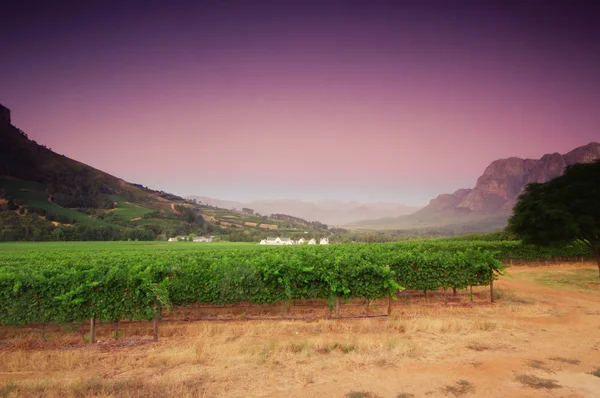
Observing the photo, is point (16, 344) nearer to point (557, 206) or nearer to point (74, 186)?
point (557, 206)

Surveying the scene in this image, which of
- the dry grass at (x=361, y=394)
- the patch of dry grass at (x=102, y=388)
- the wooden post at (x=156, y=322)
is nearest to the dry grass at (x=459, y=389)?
the dry grass at (x=361, y=394)

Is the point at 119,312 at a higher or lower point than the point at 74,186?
lower

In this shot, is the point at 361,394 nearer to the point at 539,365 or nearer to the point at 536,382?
the point at 536,382

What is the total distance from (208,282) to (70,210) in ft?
496

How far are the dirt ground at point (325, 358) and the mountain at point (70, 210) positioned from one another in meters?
94.2

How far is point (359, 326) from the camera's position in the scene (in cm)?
1277

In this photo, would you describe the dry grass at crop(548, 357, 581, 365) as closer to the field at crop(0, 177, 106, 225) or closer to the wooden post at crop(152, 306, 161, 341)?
the wooden post at crop(152, 306, 161, 341)

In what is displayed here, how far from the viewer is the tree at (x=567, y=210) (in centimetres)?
2025

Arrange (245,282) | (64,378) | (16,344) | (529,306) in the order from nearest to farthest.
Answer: (64,378), (16,344), (245,282), (529,306)

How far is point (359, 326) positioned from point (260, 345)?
4.45 metres

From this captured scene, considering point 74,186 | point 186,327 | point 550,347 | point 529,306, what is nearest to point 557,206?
point 529,306

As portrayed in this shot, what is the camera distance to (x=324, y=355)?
952 cm

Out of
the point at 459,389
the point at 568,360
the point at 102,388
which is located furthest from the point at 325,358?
the point at 568,360

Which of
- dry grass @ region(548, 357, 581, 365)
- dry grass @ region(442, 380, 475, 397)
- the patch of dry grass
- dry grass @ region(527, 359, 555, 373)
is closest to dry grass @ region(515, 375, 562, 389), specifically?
dry grass @ region(527, 359, 555, 373)
